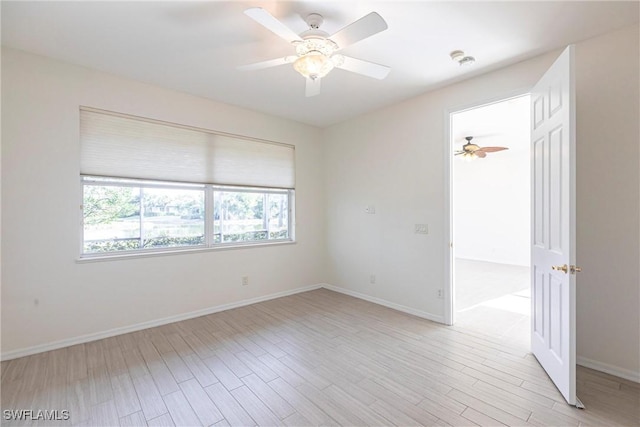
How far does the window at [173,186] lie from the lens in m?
2.93

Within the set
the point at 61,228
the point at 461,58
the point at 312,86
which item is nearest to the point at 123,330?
the point at 61,228

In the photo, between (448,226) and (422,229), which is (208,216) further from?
(448,226)

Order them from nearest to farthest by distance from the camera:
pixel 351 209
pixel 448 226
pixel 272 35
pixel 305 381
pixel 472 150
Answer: pixel 305 381, pixel 272 35, pixel 448 226, pixel 351 209, pixel 472 150

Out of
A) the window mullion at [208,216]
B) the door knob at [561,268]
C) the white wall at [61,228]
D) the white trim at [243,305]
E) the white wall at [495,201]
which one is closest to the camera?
the door knob at [561,268]

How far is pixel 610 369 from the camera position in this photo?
2213mm

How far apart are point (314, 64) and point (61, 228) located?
2821 millimetres

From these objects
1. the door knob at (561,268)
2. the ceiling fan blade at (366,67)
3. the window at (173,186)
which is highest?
the ceiling fan blade at (366,67)

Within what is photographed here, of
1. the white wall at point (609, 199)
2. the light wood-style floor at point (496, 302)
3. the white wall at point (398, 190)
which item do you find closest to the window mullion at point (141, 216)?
the white wall at point (398, 190)

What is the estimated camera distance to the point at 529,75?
263cm

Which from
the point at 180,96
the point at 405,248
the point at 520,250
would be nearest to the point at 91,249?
the point at 180,96

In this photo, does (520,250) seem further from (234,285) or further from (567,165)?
(234,285)

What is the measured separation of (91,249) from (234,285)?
64.7 inches

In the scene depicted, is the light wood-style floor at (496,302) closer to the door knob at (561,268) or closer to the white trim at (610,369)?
the white trim at (610,369)

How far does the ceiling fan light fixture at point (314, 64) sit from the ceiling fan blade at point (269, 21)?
0.15 meters
